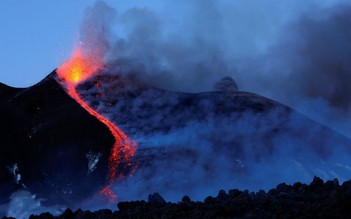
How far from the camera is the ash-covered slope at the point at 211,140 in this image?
24844 mm

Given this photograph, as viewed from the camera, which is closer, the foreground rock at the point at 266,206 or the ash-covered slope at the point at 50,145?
the foreground rock at the point at 266,206

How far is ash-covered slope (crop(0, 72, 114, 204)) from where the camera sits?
81.5 feet

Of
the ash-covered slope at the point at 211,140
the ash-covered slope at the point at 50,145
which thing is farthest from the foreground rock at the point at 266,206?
the ash-covered slope at the point at 50,145

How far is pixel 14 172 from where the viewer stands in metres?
26.8

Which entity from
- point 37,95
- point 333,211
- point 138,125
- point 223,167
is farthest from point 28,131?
point 333,211

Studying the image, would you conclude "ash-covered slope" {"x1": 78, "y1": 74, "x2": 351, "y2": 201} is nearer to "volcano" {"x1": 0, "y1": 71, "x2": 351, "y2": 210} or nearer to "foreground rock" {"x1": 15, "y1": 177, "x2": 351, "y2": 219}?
"volcano" {"x1": 0, "y1": 71, "x2": 351, "y2": 210}

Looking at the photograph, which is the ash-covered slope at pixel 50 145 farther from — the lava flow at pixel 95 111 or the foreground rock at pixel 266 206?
the foreground rock at pixel 266 206

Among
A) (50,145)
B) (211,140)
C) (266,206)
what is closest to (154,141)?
(211,140)

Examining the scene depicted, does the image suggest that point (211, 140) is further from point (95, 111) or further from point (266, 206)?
point (266, 206)

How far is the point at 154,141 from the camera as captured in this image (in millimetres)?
28812

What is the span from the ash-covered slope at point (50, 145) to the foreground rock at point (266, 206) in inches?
508

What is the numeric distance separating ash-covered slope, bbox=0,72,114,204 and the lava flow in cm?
35

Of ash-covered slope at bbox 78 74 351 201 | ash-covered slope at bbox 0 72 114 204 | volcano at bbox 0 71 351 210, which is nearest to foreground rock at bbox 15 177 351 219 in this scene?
ash-covered slope at bbox 78 74 351 201

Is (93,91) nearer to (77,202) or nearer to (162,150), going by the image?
(162,150)
